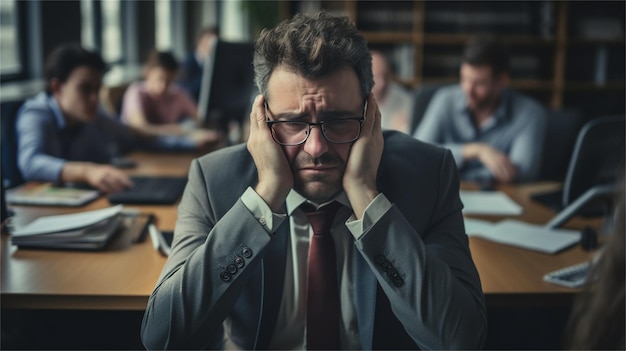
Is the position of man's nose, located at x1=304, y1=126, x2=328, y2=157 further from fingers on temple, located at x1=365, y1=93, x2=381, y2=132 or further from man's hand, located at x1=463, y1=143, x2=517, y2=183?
man's hand, located at x1=463, y1=143, x2=517, y2=183

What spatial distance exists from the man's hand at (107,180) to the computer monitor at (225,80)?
2.87ft

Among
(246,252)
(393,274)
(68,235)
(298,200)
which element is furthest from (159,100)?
(393,274)

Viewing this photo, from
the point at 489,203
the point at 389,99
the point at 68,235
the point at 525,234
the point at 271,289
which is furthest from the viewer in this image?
the point at 389,99

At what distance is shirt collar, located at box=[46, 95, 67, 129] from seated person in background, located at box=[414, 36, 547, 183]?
156 centimetres

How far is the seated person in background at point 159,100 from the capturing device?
4344mm

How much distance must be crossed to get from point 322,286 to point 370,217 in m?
0.20

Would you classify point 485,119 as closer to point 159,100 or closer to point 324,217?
point 324,217

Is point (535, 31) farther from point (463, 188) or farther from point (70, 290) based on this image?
point (70, 290)

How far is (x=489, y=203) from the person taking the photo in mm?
2344

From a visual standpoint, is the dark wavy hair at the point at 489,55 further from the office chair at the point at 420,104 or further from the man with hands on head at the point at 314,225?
the man with hands on head at the point at 314,225

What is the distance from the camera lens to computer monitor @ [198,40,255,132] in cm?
312

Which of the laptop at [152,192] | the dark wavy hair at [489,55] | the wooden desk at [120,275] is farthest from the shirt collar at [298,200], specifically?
Result: the dark wavy hair at [489,55]

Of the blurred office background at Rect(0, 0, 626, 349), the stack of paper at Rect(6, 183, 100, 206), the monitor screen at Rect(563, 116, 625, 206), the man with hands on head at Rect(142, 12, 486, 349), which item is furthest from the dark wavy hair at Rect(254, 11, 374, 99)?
the blurred office background at Rect(0, 0, 626, 349)

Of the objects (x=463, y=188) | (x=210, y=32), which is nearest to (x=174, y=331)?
(x=463, y=188)
